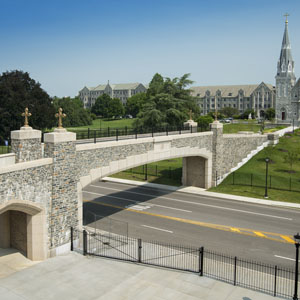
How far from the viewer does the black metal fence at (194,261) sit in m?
15.2

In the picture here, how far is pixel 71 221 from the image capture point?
19.1m

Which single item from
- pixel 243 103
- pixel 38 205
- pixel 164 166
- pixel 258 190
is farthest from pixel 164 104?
pixel 243 103

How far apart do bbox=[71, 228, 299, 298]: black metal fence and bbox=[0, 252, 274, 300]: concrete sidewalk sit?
661 mm

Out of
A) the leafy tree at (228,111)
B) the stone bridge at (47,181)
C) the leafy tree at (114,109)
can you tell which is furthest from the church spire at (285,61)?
the stone bridge at (47,181)

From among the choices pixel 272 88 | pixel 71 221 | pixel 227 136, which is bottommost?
pixel 71 221

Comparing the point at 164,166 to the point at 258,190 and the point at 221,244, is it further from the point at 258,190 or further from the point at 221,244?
the point at 221,244

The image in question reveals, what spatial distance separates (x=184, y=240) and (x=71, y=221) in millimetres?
6932

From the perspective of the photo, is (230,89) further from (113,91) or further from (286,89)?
(113,91)

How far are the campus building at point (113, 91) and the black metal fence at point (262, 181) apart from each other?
144068 millimetres

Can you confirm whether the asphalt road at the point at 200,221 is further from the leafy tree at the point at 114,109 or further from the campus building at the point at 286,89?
the leafy tree at the point at 114,109

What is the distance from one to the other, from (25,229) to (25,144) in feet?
15.1

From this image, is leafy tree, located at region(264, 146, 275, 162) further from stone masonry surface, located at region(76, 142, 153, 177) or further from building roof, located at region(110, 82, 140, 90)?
building roof, located at region(110, 82, 140, 90)

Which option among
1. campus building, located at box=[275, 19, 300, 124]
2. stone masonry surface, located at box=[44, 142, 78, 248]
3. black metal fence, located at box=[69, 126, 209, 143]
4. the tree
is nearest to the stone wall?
black metal fence, located at box=[69, 126, 209, 143]

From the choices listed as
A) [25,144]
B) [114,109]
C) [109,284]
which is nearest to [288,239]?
[109,284]
